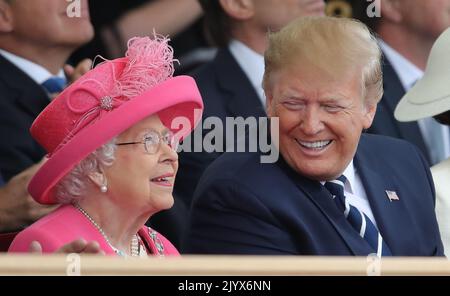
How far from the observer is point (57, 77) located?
4301mm

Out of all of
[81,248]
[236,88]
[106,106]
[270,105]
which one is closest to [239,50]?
[236,88]

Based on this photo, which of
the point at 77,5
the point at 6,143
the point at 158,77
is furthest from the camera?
the point at 77,5

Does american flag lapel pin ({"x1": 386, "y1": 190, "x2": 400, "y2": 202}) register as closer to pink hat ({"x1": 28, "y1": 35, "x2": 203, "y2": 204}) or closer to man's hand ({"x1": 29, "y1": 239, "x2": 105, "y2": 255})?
pink hat ({"x1": 28, "y1": 35, "x2": 203, "y2": 204})

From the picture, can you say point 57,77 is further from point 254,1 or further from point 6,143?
point 254,1

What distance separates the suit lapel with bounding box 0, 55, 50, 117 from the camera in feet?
13.7

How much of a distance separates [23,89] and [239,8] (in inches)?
32.8

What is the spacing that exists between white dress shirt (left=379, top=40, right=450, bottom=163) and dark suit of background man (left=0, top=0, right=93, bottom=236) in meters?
1.16

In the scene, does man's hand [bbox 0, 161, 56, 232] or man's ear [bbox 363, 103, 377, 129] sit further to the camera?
man's hand [bbox 0, 161, 56, 232]

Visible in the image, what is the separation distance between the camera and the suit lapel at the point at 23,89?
4.18 meters

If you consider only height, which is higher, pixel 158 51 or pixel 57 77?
pixel 158 51

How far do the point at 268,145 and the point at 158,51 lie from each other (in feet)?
1.40

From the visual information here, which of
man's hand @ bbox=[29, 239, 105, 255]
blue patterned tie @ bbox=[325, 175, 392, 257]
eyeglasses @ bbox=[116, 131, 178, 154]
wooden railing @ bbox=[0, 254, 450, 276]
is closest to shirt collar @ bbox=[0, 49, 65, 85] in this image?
eyeglasses @ bbox=[116, 131, 178, 154]

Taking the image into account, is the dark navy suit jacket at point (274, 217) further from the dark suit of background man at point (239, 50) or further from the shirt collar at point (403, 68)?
the shirt collar at point (403, 68)

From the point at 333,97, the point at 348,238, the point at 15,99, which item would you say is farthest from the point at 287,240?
the point at 15,99
